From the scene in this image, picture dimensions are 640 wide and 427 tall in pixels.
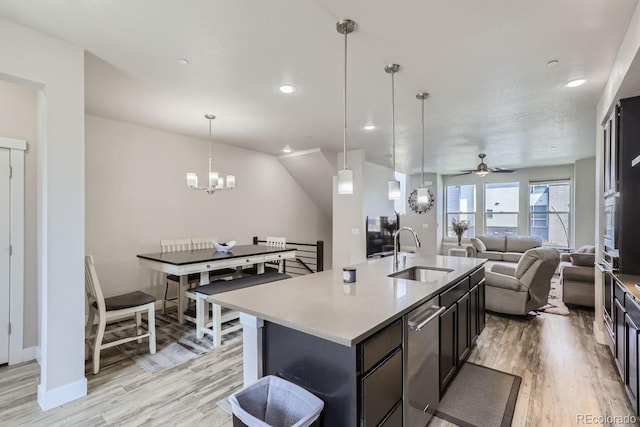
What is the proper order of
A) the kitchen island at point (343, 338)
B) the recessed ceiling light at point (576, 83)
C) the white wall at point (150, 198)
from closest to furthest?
the kitchen island at point (343, 338) < the recessed ceiling light at point (576, 83) < the white wall at point (150, 198)

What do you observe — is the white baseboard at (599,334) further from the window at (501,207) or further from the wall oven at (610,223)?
the window at (501,207)

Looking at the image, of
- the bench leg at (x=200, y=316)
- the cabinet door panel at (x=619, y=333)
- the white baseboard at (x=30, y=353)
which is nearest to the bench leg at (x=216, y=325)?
the bench leg at (x=200, y=316)

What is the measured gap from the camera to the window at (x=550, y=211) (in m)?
7.58

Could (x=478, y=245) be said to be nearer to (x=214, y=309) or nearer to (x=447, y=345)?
(x=447, y=345)

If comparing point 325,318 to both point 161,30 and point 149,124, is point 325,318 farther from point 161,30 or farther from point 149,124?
point 149,124

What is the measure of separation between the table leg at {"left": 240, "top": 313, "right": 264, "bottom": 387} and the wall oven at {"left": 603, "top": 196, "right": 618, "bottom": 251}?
10.1 ft

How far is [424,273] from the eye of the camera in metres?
3.06

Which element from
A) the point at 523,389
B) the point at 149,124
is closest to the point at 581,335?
the point at 523,389

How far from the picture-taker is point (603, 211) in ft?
10.6

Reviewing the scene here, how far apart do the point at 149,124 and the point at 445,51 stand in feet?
12.9

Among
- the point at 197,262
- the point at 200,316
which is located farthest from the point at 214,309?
the point at 197,262

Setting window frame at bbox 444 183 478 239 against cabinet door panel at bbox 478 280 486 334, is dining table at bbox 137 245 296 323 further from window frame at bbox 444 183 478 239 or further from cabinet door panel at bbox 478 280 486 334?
window frame at bbox 444 183 478 239

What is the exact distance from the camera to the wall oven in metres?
2.64

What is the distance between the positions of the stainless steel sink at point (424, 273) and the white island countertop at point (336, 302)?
0.27 metres
